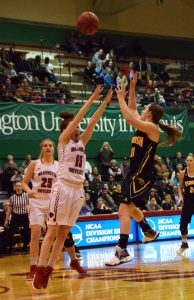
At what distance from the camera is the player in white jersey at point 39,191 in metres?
8.24

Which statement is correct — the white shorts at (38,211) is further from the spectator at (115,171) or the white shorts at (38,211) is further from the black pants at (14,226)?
the spectator at (115,171)

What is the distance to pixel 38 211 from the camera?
8.27 m

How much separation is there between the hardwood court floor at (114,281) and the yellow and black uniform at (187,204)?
1015mm

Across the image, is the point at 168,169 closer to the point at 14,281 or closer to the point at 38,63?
the point at 38,63

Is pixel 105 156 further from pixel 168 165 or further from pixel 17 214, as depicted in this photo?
pixel 17 214

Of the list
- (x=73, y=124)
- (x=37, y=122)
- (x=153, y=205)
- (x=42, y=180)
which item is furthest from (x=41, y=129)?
(x=73, y=124)

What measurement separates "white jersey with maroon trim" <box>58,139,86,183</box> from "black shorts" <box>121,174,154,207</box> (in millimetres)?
718

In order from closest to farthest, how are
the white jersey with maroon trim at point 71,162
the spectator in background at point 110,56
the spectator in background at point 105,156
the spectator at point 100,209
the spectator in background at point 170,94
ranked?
the white jersey with maroon trim at point 71,162
the spectator at point 100,209
the spectator in background at point 105,156
the spectator in background at point 110,56
the spectator in background at point 170,94

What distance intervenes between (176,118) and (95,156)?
11.6ft

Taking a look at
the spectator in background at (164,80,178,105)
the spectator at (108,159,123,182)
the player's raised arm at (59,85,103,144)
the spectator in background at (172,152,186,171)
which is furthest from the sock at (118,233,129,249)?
the spectator in background at (164,80,178,105)

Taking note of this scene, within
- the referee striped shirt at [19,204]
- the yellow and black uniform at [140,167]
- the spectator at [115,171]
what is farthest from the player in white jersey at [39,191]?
the spectator at [115,171]

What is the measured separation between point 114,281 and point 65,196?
1.50 meters

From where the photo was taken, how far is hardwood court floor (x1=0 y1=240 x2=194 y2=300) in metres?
6.50

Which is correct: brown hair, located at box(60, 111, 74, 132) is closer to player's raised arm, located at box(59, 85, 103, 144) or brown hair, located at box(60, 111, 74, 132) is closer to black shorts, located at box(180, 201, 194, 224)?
player's raised arm, located at box(59, 85, 103, 144)
